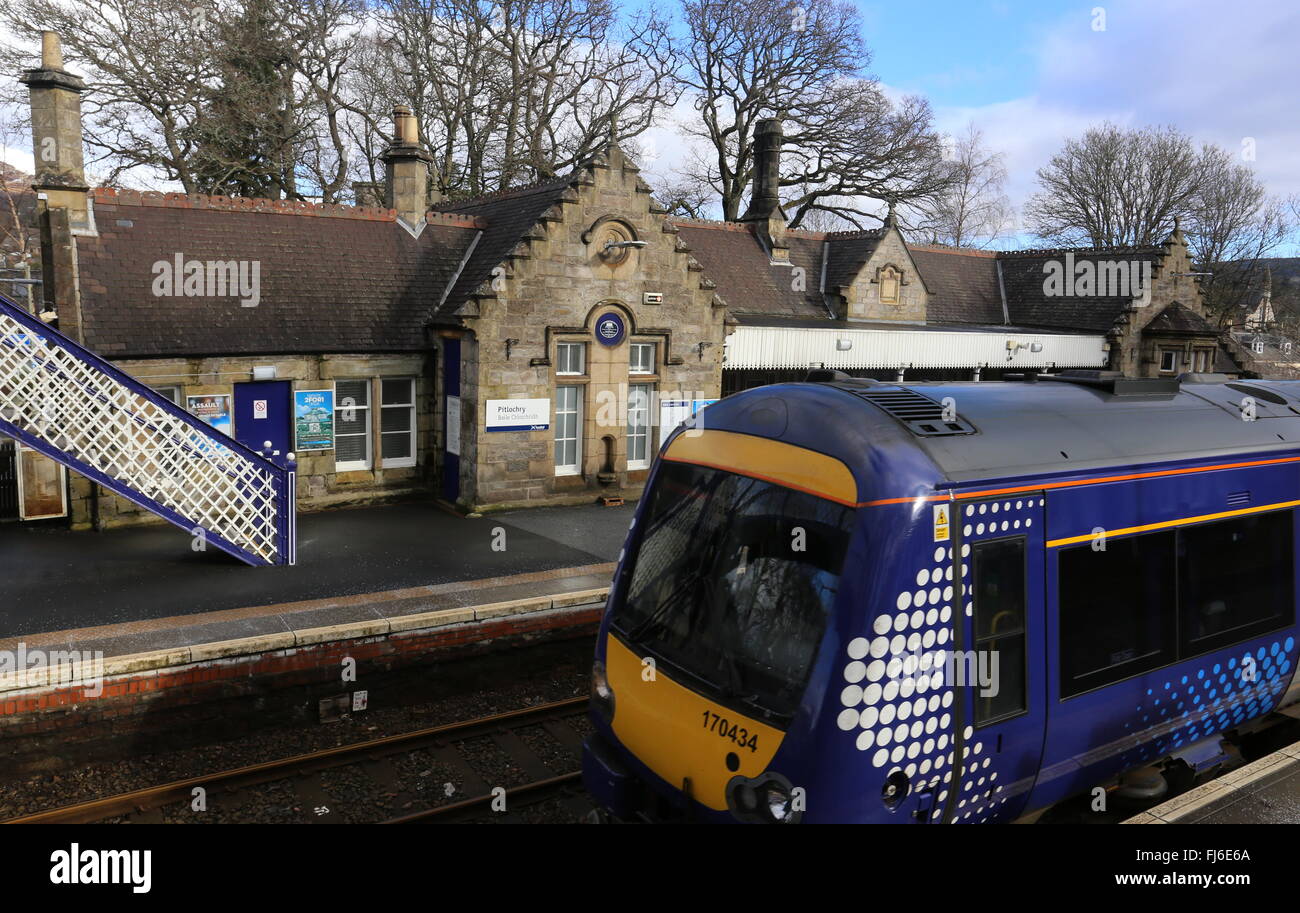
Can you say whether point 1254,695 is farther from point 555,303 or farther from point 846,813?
point 555,303

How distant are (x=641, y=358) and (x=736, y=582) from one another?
519 inches

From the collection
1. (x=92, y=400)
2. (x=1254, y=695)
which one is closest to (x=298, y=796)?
(x=92, y=400)

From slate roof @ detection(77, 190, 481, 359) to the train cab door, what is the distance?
13.3 meters

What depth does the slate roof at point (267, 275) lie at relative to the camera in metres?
15.1

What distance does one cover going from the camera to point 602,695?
21.0 ft

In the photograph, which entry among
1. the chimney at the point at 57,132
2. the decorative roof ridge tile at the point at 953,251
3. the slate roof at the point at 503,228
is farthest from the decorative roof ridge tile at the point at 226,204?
the decorative roof ridge tile at the point at 953,251

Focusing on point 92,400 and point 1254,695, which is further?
point 92,400

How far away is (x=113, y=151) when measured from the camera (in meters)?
25.4

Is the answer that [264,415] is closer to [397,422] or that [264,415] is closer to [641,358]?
[397,422]

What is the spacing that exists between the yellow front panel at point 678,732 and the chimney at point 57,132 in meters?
13.4

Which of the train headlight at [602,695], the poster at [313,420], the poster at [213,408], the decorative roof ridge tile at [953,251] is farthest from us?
the decorative roof ridge tile at [953,251]

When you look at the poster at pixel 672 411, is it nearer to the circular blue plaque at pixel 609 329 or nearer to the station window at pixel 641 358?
the station window at pixel 641 358

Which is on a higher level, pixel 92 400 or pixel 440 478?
pixel 92 400

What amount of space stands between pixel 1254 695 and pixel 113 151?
92.2 ft
